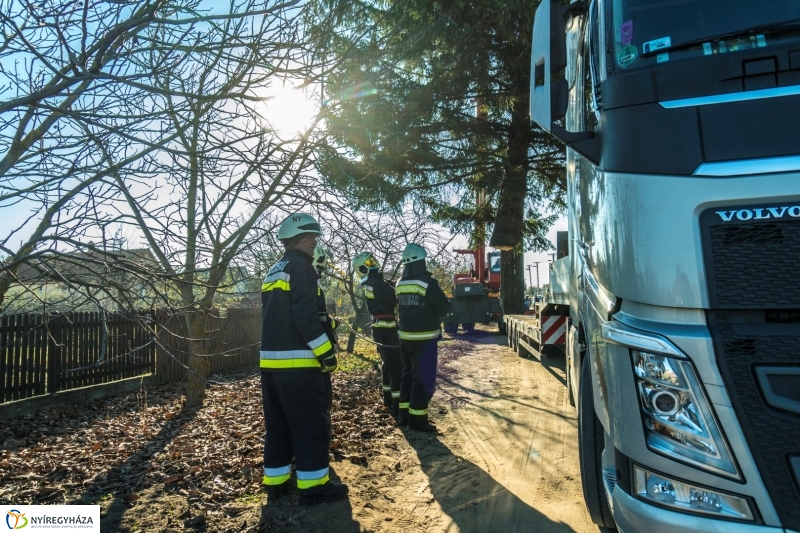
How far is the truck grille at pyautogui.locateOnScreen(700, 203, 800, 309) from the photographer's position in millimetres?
2070

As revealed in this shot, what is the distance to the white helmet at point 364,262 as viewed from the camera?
6.19 metres

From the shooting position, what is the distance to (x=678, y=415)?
6.93 ft

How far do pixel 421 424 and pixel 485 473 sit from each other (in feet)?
5.01

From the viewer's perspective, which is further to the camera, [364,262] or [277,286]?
[364,262]

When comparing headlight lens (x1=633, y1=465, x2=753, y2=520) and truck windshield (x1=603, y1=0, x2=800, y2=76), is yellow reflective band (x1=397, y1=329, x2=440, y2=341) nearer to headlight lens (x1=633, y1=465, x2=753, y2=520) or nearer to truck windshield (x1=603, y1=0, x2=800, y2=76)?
truck windshield (x1=603, y1=0, x2=800, y2=76)

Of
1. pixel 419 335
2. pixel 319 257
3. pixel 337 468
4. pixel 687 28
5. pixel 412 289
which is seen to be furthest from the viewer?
pixel 412 289

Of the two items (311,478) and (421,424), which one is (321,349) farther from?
(421,424)

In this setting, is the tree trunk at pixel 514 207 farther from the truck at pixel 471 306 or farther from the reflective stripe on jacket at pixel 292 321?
the reflective stripe on jacket at pixel 292 321

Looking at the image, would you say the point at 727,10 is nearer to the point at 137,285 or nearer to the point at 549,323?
the point at 137,285

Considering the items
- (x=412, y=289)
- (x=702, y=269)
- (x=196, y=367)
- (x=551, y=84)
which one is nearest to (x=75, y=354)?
(x=196, y=367)

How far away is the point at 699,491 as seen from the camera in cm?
205

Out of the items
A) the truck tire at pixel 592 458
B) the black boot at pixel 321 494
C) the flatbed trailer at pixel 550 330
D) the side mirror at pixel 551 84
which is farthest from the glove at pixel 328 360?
the flatbed trailer at pixel 550 330

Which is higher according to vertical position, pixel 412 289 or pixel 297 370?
pixel 412 289

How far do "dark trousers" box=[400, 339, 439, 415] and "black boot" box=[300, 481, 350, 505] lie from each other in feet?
7.02
